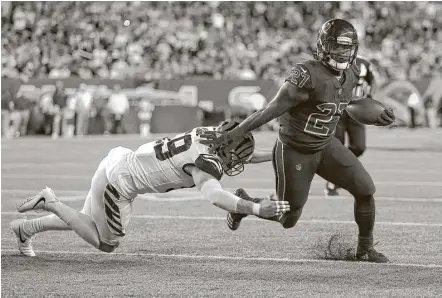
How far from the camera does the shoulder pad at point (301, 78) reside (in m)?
6.08

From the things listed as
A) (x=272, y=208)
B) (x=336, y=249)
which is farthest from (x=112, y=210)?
(x=336, y=249)

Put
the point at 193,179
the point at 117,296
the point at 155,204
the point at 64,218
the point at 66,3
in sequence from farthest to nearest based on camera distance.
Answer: the point at 66,3, the point at 155,204, the point at 64,218, the point at 193,179, the point at 117,296

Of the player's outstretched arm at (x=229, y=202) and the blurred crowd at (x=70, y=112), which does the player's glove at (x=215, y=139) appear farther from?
the blurred crowd at (x=70, y=112)

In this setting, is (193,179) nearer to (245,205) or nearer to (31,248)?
(245,205)

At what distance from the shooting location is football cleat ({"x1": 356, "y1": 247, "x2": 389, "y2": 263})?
6.48 meters

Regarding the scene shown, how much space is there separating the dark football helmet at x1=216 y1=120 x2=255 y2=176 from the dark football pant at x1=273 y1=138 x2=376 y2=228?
55cm

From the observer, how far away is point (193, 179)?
584 cm

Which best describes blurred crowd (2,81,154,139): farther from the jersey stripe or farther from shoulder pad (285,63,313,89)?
shoulder pad (285,63,313,89)

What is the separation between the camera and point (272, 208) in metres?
5.28

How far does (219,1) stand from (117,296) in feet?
66.9

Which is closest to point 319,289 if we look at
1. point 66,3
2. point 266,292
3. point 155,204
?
point 266,292

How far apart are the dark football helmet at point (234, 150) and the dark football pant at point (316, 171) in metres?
0.55

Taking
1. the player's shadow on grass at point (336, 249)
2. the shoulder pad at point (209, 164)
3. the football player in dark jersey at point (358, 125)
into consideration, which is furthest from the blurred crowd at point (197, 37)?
the shoulder pad at point (209, 164)

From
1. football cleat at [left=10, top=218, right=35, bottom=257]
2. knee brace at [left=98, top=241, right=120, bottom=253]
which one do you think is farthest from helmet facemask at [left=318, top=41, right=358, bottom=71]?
football cleat at [left=10, top=218, right=35, bottom=257]
